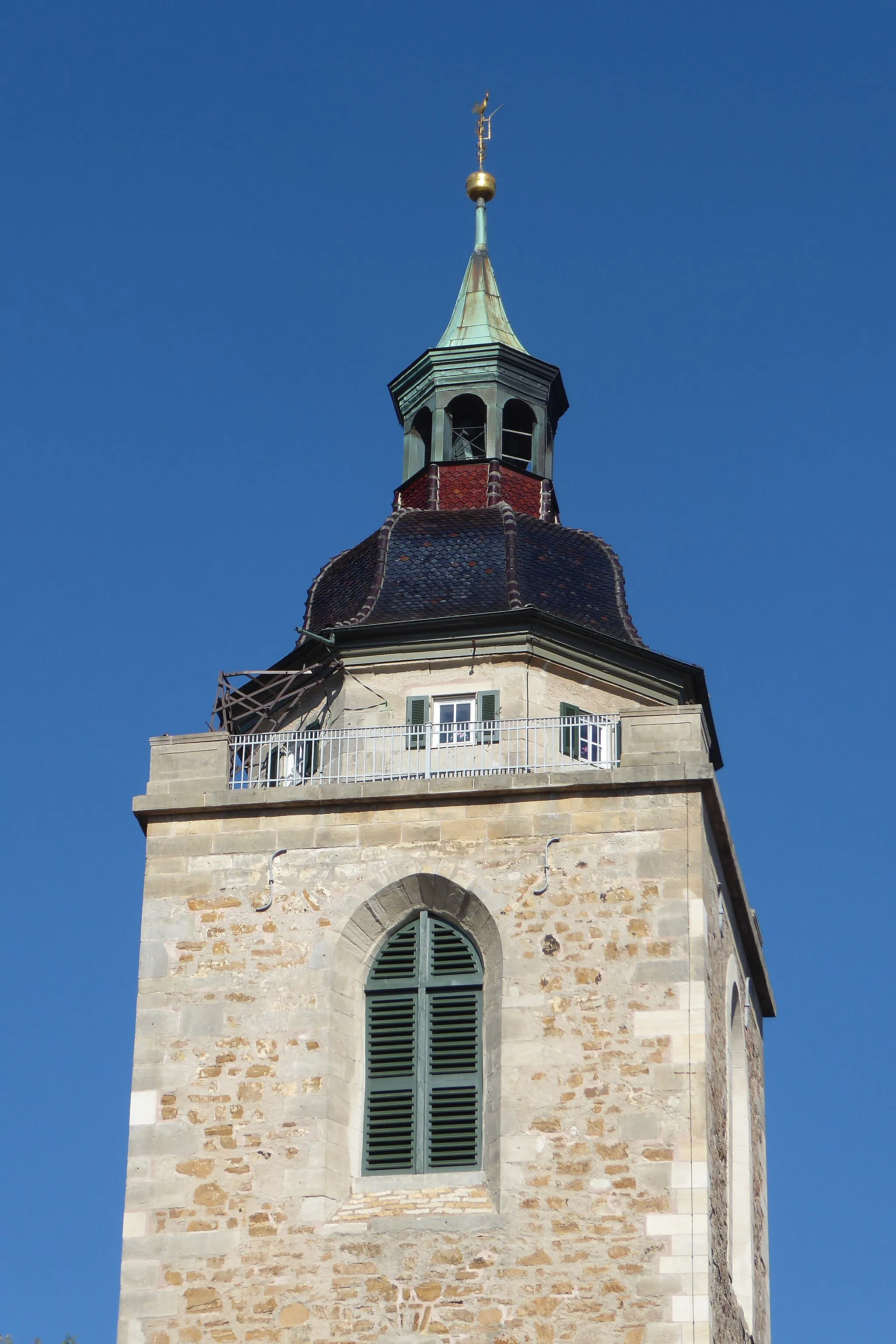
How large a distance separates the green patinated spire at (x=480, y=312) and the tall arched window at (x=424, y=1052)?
34.1ft

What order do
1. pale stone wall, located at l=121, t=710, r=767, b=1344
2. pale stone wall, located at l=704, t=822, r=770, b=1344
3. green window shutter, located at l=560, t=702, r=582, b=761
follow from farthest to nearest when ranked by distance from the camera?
green window shutter, located at l=560, t=702, r=582, b=761 → pale stone wall, located at l=704, t=822, r=770, b=1344 → pale stone wall, located at l=121, t=710, r=767, b=1344

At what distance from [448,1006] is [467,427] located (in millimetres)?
10283

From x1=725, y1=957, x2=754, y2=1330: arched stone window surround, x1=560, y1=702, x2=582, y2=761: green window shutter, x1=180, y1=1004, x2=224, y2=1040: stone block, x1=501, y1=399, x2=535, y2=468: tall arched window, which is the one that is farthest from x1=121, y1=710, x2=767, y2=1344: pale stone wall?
x1=501, y1=399, x2=535, y2=468: tall arched window

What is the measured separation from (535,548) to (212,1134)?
8793 millimetres

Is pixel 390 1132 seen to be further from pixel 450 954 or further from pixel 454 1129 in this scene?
pixel 450 954

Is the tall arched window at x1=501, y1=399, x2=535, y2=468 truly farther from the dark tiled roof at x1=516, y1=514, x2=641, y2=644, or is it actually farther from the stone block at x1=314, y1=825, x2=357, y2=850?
the stone block at x1=314, y1=825, x2=357, y2=850

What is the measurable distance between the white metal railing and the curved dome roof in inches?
62.9

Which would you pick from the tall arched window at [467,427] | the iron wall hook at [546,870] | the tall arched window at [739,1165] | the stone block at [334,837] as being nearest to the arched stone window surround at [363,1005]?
the iron wall hook at [546,870]

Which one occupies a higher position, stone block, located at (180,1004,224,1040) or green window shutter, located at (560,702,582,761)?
green window shutter, located at (560,702,582,761)

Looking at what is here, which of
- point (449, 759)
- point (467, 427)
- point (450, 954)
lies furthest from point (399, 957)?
point (467, 427)

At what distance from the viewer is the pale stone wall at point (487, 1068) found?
2819 cm

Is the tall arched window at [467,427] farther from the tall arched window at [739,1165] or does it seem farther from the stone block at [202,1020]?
the stone block at [202,1020]

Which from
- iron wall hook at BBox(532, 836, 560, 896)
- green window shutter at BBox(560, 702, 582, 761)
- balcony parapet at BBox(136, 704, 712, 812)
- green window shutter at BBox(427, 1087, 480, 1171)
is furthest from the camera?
green window shutter at BBox(560, 702, 582, 761)

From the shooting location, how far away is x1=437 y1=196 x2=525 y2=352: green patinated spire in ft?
128
